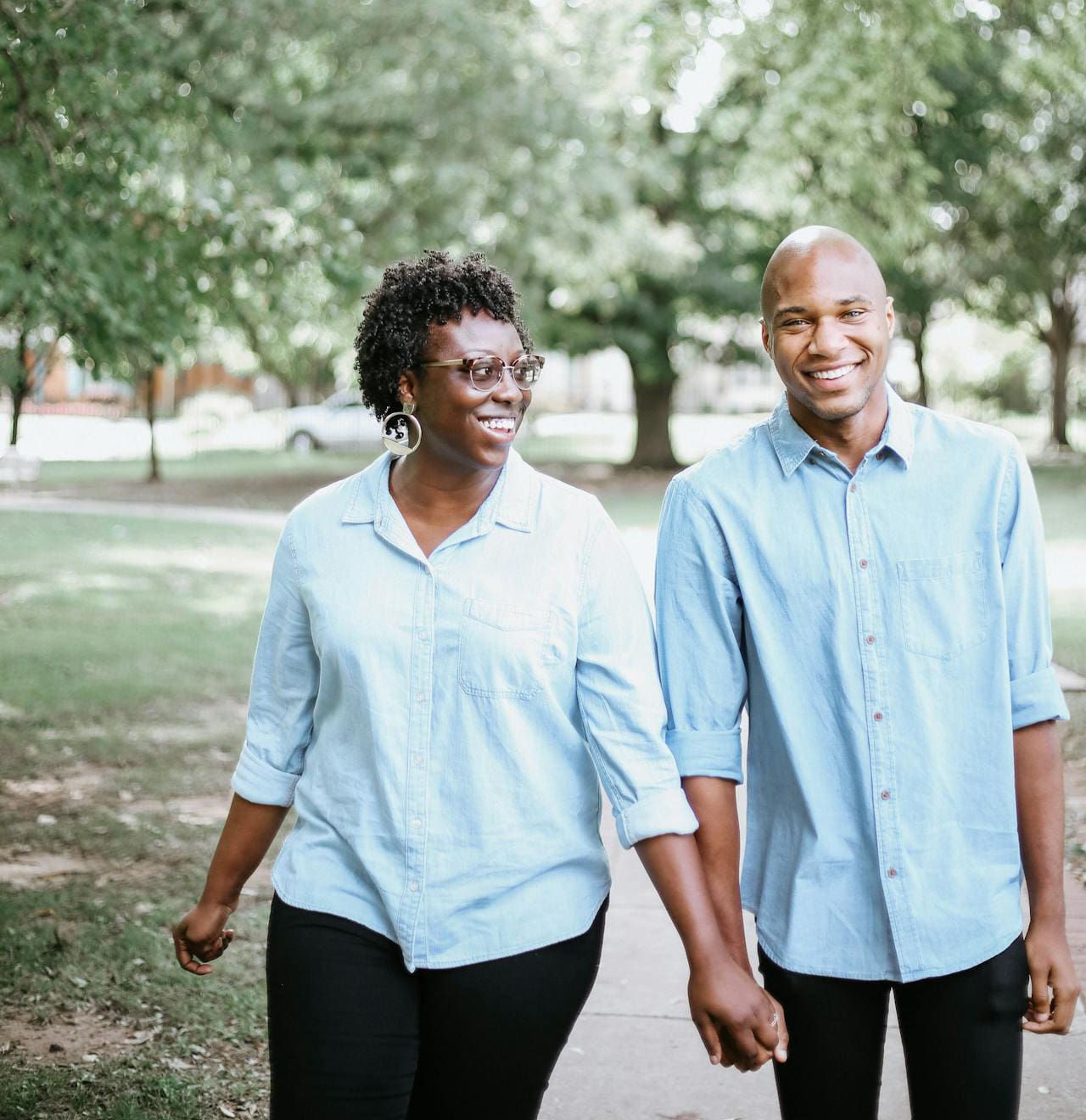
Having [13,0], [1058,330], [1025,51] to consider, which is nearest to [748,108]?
[1025,51]

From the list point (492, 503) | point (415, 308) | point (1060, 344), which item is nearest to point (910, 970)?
point (492, 503)

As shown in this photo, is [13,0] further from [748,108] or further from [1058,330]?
[1058,330]

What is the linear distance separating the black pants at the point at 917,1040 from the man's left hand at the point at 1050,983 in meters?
0.02

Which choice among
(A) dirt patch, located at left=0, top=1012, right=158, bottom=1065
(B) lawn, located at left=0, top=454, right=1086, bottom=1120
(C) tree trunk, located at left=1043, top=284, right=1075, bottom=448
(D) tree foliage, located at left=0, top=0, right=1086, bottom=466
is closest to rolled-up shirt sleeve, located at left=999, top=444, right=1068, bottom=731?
(B) lawn, located at left=0, top=454, right=1086, bottom=1120

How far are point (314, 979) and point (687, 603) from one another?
871 millimetres

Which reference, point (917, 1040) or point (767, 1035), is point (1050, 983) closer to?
point (917, 1040)

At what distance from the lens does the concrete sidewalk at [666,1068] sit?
395cm

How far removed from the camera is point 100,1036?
4.34 m

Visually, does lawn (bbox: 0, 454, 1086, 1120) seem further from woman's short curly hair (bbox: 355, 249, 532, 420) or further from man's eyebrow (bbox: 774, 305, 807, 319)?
man's eyebrow (bbox: 774, 305, 807, 319)

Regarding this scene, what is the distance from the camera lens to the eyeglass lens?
8.39 feet

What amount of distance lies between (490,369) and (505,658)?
0.51m

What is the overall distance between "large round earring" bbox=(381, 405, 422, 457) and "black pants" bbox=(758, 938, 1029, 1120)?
108cm

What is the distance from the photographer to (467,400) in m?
2.54

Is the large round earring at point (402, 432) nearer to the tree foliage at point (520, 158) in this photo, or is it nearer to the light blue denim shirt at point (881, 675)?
the light blue denim shirt at point (881, 675)
